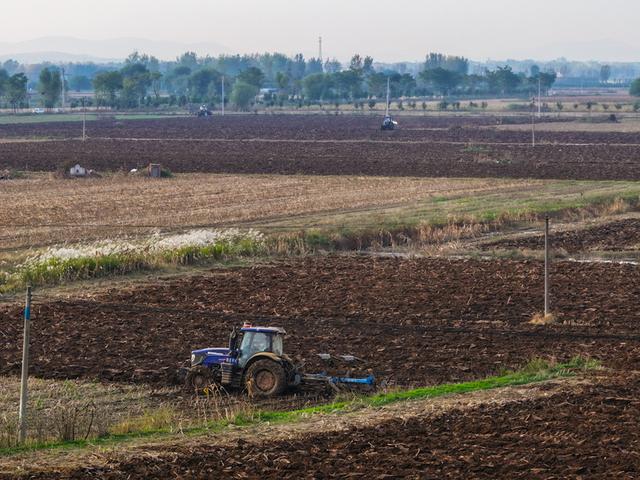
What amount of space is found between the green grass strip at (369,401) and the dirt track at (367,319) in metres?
0.74

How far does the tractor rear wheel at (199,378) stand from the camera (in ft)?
70.1

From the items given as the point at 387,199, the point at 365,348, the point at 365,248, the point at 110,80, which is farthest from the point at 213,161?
the point at 110,80

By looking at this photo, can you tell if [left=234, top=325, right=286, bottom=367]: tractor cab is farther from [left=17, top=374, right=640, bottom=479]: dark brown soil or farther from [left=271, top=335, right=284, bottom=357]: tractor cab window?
[left=17, top=374, right=640, bottom=479]: dark brown soil

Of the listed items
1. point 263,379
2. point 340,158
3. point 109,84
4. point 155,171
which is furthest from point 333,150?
point 109,84

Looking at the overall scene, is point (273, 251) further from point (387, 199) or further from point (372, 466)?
point (372, 466)

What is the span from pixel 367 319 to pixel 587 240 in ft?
51.5

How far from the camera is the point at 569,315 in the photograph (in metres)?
28.3

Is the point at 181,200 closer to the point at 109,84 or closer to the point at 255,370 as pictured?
the point at 255,370

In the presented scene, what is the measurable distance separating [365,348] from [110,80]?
170m

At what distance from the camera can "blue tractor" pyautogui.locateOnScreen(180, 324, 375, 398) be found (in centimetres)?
2092

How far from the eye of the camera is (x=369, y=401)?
20281 mm

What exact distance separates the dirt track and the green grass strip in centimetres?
74

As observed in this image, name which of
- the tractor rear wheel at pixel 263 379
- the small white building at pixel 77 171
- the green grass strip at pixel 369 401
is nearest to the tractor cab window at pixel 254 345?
the tractor rear wheel at pixel 263 379

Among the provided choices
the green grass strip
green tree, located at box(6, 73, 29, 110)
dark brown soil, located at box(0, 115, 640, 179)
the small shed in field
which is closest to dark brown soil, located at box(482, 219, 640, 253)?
the green grass strip
